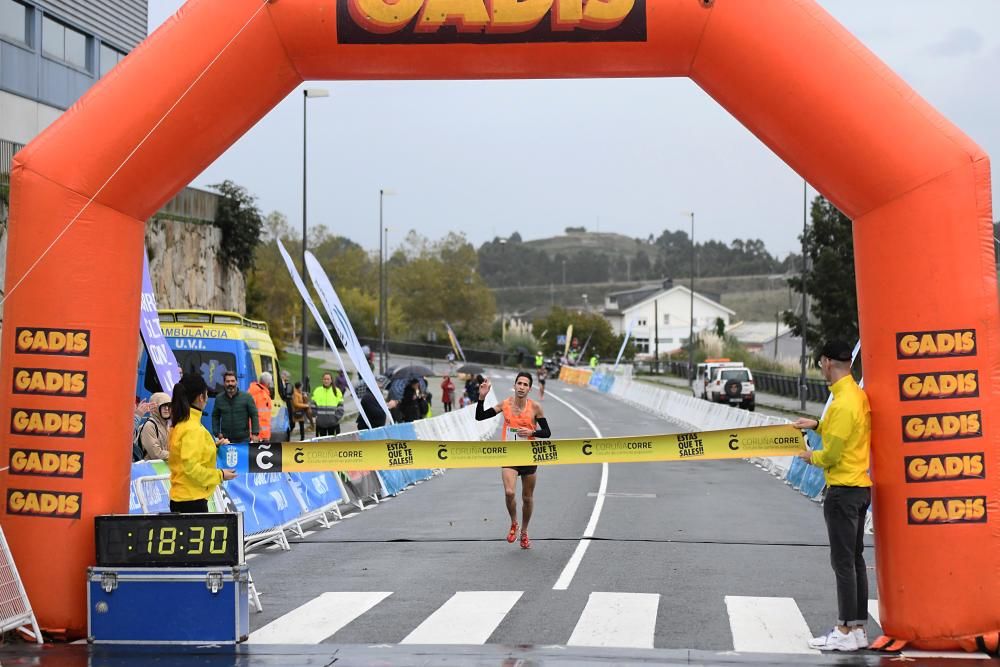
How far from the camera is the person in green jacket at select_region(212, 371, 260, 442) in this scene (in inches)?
686

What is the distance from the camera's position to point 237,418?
1744 centimetres

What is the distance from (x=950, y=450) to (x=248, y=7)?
5.84 metres

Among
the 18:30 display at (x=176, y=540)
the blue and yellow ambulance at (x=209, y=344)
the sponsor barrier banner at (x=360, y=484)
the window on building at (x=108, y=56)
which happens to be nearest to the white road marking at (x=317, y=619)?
the 18:30 display at (x=176, y=540)

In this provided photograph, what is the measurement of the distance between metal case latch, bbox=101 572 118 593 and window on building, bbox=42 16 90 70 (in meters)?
28.7

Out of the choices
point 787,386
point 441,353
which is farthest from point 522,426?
point 441,353

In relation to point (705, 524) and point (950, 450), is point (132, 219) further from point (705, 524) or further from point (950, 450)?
point (705, 524)

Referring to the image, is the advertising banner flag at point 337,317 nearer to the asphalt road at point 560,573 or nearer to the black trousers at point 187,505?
the asphalt road at point 560,573

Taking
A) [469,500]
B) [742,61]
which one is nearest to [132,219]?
[742,61]

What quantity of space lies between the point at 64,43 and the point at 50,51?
39.6 inches

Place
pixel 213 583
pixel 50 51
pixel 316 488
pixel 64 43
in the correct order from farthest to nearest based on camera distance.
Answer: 1. pixel 64 43
2. pixel 50 51
3. pixel 316 488
4. pixel 213 583

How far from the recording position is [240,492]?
1398cm

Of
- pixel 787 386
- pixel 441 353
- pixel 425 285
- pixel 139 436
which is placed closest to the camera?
pixel 139 436

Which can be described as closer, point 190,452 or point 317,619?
point 190,452

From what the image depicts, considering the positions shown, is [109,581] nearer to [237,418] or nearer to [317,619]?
[317,619]
